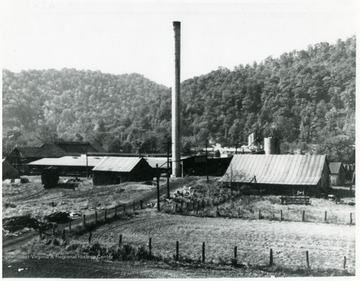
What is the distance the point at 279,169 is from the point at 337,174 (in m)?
10.6

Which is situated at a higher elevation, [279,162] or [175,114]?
[175,114]

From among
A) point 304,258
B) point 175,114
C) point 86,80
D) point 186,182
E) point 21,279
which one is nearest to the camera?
point 21,279

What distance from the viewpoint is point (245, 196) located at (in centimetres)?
3594

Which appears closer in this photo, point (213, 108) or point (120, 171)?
point (120, 171)

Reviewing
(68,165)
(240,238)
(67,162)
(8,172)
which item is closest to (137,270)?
(240,238)

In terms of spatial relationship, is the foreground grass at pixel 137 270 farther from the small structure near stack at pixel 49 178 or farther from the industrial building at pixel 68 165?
the industrial building at pixel 68 165

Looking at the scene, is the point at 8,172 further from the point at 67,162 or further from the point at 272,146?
the point at 272,146

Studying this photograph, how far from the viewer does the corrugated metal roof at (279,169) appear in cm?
3647

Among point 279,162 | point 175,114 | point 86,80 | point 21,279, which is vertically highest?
point 86,80

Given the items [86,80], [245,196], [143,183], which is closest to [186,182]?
[143,183]

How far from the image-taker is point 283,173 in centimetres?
3747

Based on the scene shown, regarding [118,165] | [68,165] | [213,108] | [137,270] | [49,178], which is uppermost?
[213,108]

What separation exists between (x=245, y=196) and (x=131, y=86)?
13815 cm

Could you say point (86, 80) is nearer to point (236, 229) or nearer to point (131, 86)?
point (131, 86)
